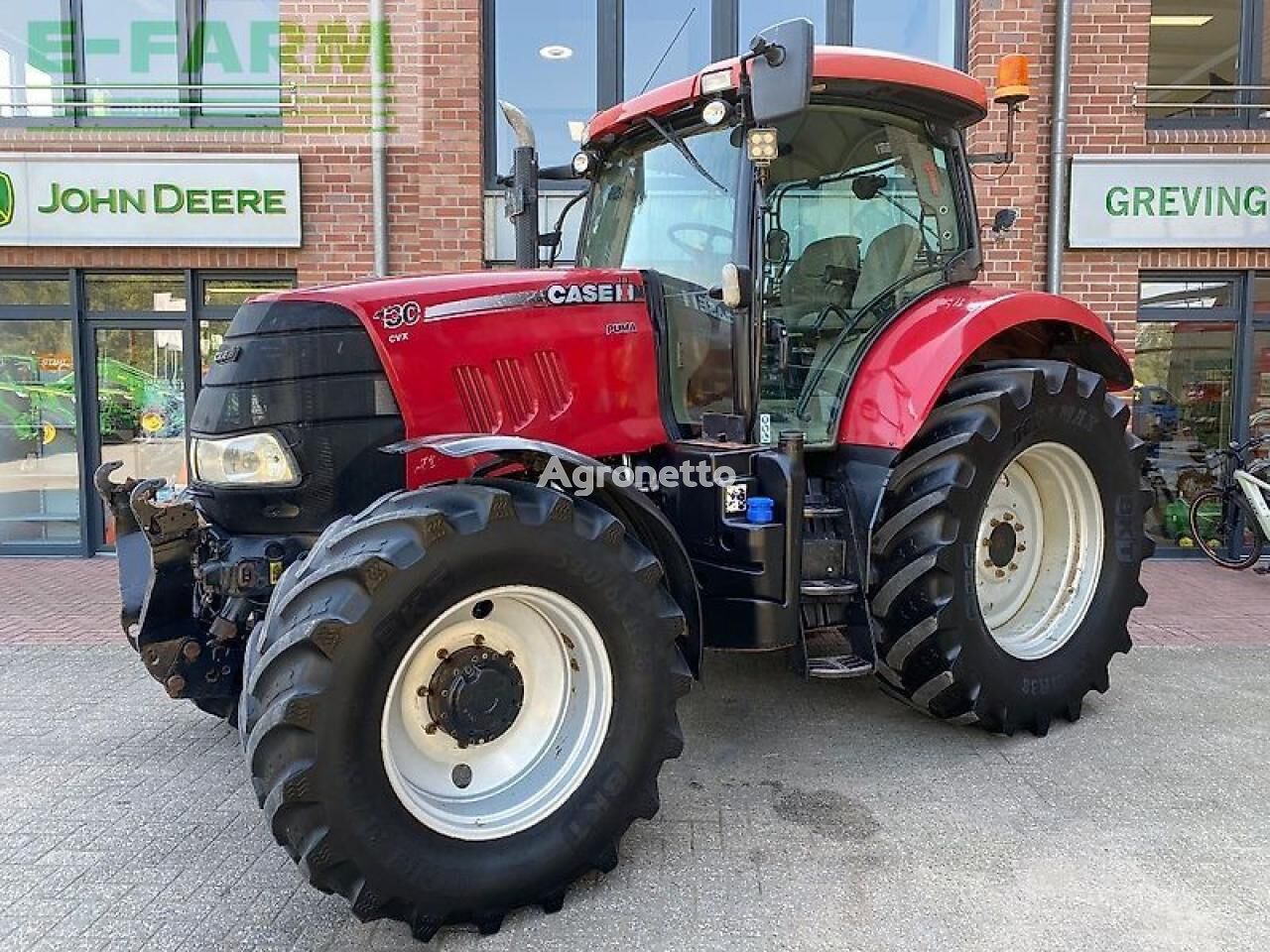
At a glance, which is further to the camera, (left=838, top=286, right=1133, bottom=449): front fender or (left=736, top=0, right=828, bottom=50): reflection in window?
(left=736, top=0, right=828, bottom=50): reflection in window

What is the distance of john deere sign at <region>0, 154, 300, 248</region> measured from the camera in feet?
23.9

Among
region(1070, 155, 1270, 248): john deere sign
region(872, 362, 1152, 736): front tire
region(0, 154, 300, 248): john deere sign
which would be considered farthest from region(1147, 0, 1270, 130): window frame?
region(0, 154, 300, 248): john deere sign

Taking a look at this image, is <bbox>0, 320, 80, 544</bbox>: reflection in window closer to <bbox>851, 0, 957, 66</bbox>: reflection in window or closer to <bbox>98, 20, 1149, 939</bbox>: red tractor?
<bbox>98, 20, 1149, 939</bbox>: red tractor

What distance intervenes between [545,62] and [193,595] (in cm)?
590

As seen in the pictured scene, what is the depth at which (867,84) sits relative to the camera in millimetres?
3662

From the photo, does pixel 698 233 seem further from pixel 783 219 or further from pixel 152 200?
pixel 152 200

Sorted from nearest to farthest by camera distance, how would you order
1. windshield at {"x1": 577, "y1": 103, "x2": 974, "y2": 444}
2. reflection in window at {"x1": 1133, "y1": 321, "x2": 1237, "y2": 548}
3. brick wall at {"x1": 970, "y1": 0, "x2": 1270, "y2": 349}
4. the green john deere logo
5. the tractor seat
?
windshield at {"x1": 577, "y1": 103, "x2": 974, "y2": 444} < the tractor seat < brick wall at {"x1": 970, "y1": 0, "x2": 1270, "y2": 349} < the green john deere logo < reflection in window at {"x1": 1133, "y1": 321, "x2": 1237, "y2": 548}

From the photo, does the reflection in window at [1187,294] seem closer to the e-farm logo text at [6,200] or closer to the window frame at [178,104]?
the window frame at [178,104]

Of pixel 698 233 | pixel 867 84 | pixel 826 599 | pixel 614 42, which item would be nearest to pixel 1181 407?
pixel 614 42

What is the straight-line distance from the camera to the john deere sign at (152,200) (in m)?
7.29

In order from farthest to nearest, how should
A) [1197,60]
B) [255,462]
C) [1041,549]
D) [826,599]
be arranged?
[1197,60]
[1041,549]
[826,599]
[255,462]

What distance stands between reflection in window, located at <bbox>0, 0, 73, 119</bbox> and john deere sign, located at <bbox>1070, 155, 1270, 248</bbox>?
26.1ft

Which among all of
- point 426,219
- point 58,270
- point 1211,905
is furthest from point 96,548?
point 1211,905

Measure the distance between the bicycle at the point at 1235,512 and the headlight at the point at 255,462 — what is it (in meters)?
6.88
